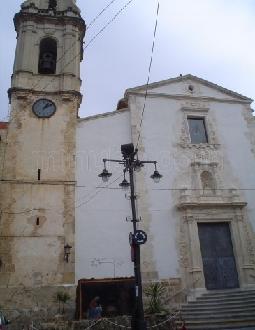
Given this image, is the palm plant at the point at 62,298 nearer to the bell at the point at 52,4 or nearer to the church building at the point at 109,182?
the church building at the point at 109,182

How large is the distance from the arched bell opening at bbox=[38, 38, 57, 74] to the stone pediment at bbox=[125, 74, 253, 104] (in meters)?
4.67

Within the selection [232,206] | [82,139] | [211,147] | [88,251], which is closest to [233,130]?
[211,147]

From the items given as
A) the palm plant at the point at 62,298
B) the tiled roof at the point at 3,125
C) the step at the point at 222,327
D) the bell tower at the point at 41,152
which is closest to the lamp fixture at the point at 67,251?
the bell tower at the point at 41,152

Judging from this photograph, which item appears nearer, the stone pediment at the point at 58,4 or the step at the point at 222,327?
the step at the point at 222,327

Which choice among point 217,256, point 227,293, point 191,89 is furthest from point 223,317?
point 191,89

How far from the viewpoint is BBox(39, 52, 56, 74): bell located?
19.6m

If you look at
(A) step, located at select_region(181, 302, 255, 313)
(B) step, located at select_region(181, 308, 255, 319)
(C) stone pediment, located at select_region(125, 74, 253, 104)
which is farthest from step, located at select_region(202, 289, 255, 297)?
(C) stone pediment, located at select_region(125, 74, 253, 104)

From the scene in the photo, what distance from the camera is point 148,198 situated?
16859 mm

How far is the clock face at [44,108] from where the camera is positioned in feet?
58.7

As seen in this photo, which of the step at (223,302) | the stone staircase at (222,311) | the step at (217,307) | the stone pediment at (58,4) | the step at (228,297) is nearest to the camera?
the stone staircase at (222,311)

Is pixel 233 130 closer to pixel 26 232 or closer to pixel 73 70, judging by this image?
pixel 73 70

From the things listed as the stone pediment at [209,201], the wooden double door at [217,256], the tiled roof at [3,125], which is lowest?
Answer: the wooden double door at [217,256]

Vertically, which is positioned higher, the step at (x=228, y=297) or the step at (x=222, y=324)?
the step at (x=228, y=297)

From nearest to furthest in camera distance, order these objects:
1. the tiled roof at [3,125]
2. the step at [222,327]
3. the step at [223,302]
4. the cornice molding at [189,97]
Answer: the step at [222,327]
the step at [223,302]
the tiled roof at [3,125]
the cornice molding at [189,97]
